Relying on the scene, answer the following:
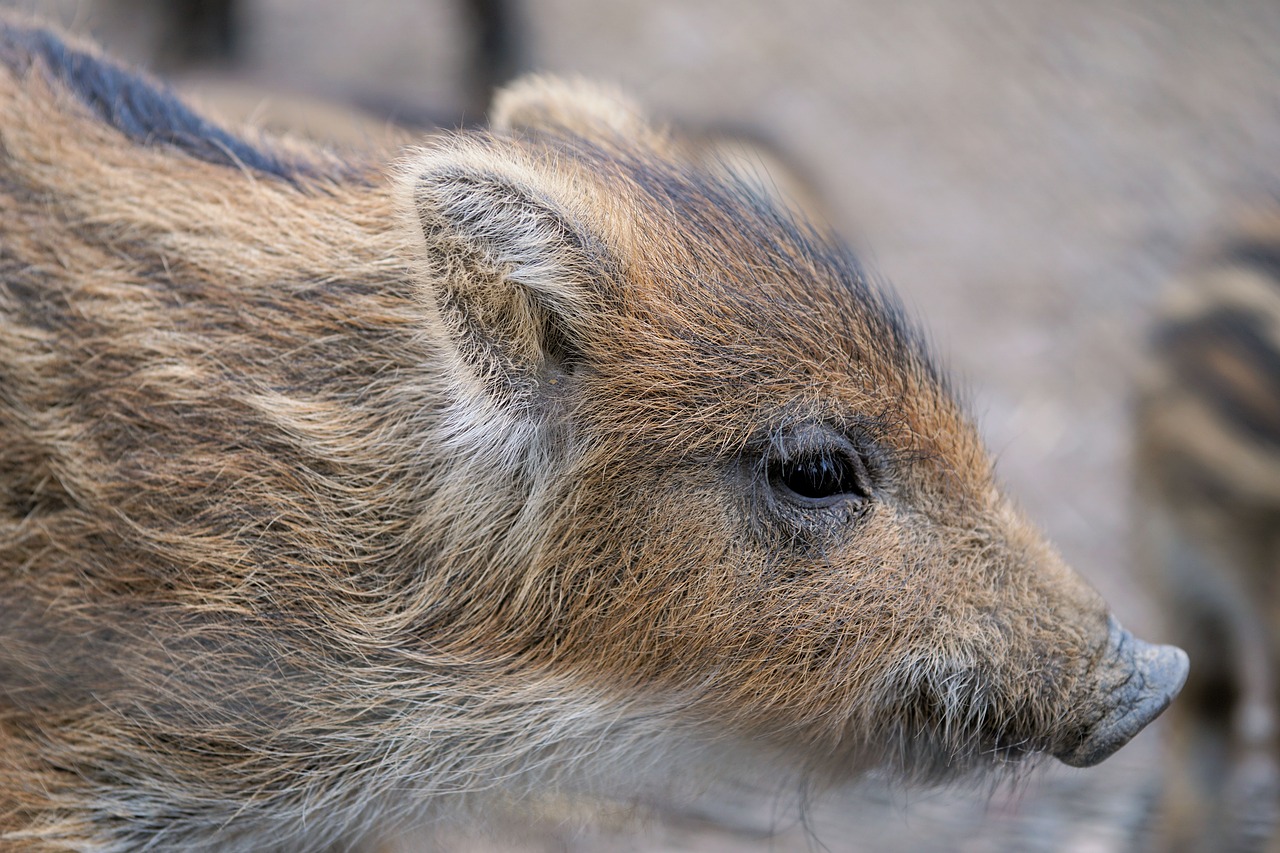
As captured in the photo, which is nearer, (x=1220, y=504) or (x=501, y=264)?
(x=501, y=264)

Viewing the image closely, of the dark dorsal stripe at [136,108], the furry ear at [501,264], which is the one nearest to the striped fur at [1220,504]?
the furry ear at [501,264]

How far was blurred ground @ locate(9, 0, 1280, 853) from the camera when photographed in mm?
2924

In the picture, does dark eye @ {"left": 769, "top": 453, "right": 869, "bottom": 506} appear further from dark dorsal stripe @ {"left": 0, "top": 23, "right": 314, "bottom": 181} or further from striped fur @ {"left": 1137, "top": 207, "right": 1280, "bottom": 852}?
striped fur @ {"left": 1137, "top": 207, "right": 1280, "bottom": 852}

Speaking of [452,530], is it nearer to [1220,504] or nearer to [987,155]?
[1220,504]

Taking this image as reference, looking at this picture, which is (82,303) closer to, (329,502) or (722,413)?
(329,502)

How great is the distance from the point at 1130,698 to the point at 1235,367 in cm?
195

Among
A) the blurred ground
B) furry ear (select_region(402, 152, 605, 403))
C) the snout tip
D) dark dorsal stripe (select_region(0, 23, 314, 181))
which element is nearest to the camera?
furry ear (select_region(402, 152, 605, 403))

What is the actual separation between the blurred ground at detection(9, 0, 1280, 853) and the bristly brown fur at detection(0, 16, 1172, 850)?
0.36 m

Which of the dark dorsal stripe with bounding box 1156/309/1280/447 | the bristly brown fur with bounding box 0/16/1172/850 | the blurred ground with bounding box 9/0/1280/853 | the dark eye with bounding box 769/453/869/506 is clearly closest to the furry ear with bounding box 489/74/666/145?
the blurred ground with bounding box 9/0/1280/853

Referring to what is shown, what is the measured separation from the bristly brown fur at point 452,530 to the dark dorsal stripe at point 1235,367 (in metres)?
1.78

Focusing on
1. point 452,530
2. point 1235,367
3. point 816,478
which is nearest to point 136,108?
point 452,530

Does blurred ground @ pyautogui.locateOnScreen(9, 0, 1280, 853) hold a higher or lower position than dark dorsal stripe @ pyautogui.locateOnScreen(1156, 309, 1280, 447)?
higher

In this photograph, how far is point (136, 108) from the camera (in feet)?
6.40

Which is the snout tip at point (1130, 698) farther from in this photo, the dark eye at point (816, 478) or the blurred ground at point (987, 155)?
the dark eye at point (816, 478)
